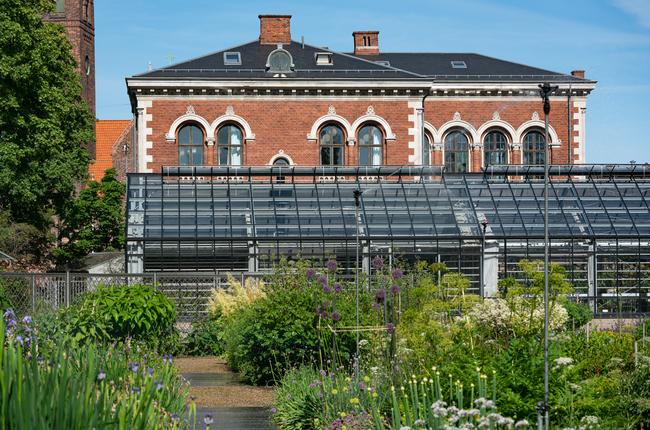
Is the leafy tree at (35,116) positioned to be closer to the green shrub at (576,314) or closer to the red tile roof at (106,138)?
the green shrub at (576,314)

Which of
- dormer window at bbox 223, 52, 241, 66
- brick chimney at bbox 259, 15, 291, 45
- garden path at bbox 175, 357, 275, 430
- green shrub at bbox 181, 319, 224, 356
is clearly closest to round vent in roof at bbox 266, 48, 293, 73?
dormer window at bbox 223, 52, 241, 66

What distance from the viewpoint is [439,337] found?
1110 cm

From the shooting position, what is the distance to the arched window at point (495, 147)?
44500mm

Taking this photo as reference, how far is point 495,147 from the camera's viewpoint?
4469 centimetres

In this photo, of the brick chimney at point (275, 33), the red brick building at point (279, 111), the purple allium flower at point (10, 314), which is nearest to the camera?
the purple allium flower at point (10, 314)

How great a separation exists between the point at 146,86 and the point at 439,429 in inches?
1355

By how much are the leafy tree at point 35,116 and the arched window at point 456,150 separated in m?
15.7

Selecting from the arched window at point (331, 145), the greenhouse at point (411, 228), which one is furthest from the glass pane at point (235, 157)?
the greenhouse at point (411, 228)

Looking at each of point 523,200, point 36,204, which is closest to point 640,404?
point 523,200

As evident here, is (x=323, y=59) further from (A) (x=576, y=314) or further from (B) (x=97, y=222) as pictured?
(A) (x=576, y=314)

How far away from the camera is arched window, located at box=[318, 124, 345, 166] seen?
133 ft

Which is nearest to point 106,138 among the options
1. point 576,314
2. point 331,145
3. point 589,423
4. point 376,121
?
point 331,145

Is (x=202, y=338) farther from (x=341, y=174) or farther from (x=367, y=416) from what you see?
(x=341, y=174)

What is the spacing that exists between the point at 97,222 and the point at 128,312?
113 feet
